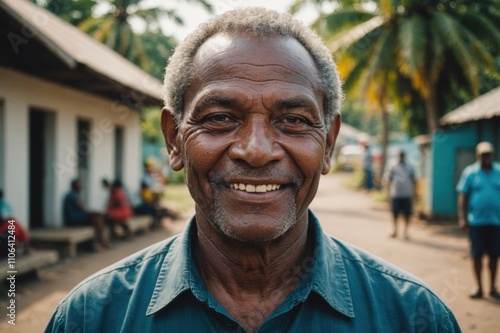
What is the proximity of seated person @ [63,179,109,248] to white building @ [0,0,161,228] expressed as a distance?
18 cm

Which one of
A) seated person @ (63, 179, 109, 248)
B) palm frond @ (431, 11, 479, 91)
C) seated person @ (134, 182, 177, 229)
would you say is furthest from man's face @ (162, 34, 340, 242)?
palm frond @ (431, 11, 479, 91)

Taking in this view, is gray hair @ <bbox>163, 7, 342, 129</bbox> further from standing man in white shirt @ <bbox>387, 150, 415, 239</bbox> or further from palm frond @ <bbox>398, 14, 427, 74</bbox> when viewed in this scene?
palm frond @ <bbox>398, 14, 427, 74</bbox>

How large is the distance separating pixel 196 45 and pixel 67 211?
822 centimetres

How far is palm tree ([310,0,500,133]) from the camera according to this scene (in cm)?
1286

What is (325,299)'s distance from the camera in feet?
5.66

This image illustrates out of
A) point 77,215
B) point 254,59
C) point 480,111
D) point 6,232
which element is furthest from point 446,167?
point 254,59

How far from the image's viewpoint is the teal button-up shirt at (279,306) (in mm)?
1699

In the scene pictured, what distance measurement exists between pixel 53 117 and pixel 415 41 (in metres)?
9.21

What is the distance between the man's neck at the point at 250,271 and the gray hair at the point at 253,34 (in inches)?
20.3

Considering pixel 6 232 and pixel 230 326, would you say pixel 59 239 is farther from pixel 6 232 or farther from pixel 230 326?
pixel 230 326

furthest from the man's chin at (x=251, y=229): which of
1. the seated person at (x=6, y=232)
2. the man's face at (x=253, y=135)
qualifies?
the seated person at (x=6, y=232)

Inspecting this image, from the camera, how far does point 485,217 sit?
5.95 meters

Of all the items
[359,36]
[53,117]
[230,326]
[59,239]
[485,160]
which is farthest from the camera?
[359,36]

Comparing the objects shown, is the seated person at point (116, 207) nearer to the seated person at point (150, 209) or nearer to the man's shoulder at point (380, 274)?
the seated person at point (150, 209)
